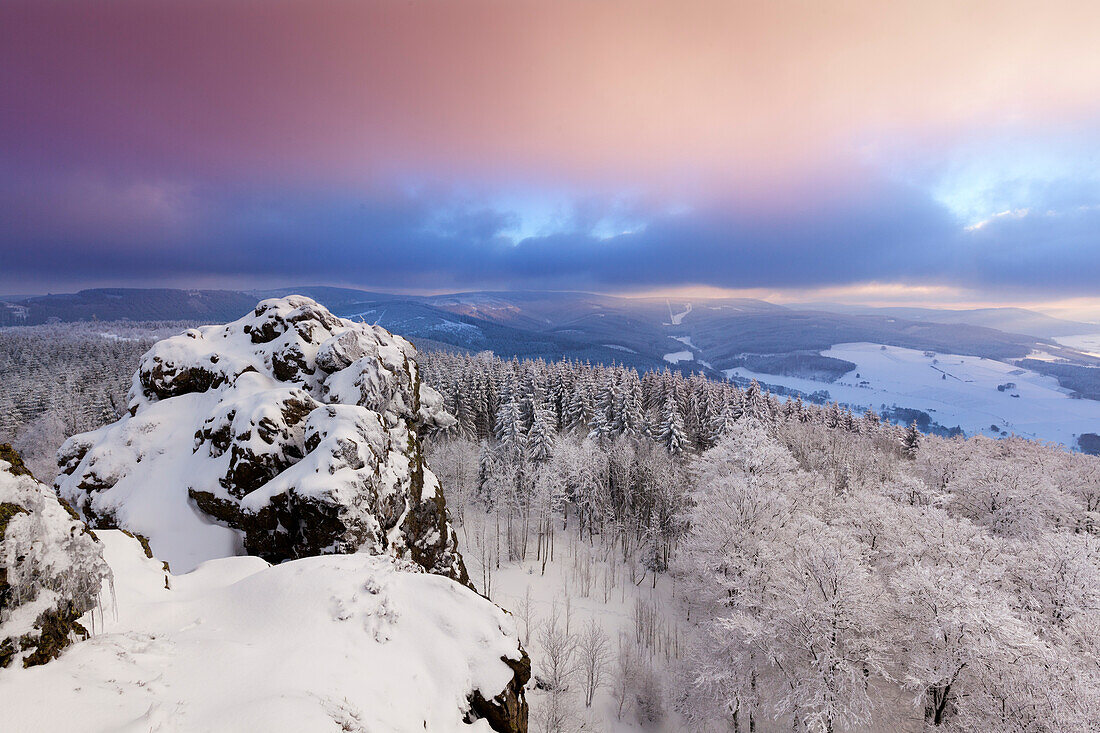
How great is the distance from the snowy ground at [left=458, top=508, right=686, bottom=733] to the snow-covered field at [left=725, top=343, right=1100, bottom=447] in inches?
5848

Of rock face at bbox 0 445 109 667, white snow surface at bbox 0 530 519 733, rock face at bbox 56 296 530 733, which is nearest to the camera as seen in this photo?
white snow surface at bbox 0 530 519 733

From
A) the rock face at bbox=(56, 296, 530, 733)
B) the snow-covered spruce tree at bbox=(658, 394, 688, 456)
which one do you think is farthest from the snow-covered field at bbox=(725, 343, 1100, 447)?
the rock face at bbox=(56, 296, 530, 733)

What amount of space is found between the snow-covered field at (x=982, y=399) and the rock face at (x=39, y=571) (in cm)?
17700

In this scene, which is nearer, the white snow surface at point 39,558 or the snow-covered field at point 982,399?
the white snow surface at point 39,558

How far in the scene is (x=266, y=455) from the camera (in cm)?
1555

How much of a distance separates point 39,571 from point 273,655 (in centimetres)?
372

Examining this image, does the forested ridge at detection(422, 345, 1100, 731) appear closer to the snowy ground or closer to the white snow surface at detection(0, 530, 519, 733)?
Answer: the snowy ground

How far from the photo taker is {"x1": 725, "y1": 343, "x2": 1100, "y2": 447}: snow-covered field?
125 m

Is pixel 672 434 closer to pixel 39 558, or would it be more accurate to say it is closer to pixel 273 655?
pixel 273 655

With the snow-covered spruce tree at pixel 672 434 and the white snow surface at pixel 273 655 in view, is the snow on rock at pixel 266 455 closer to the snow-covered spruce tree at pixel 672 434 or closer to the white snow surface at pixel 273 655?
the white snow surface at pixel 273 655

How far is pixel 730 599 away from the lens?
764 inches

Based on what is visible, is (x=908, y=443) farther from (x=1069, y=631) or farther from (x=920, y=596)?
(x=920, y=596)

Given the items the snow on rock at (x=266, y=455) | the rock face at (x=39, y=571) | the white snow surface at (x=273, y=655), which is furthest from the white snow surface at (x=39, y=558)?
the snow on rock at (x=266, y=455)

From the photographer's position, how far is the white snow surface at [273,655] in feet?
17.4
